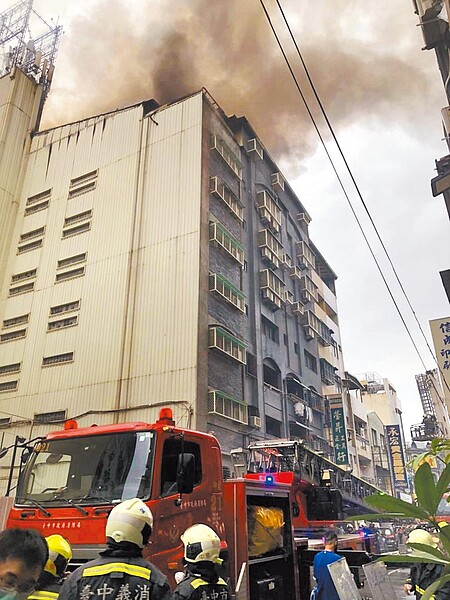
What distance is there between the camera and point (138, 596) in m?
2.31

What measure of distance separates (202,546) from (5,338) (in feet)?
71.5

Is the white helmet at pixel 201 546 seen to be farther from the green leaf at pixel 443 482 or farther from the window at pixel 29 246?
the window at pixel 29 246

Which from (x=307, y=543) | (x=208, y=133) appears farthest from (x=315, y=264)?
(x=307, y=543)

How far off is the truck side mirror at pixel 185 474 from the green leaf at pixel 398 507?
3.52m

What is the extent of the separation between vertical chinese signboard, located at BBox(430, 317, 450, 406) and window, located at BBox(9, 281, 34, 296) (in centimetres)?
1891

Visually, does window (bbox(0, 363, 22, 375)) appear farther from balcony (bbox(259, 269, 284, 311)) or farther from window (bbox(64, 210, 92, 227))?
balcony (bbox(259, 269, 284, 311))

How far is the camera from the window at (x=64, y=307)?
20922 millimetres

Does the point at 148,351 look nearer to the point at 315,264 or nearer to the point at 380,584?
the point at 380,584

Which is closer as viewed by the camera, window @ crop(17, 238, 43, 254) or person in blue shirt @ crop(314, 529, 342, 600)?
person in blue shirt @ crop(314, 529, 342, 600)

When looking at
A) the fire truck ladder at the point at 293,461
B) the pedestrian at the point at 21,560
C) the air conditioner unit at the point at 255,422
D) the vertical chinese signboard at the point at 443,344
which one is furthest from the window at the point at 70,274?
the pedestrian at the point at 21,560

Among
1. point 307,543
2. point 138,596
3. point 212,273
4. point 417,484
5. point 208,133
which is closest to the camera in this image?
point 417,484

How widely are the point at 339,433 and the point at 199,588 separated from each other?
27723mm

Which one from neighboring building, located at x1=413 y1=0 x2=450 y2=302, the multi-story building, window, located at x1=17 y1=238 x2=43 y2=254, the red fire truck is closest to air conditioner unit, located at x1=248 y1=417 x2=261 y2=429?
the multi-story building

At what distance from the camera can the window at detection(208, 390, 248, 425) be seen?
17141mm
